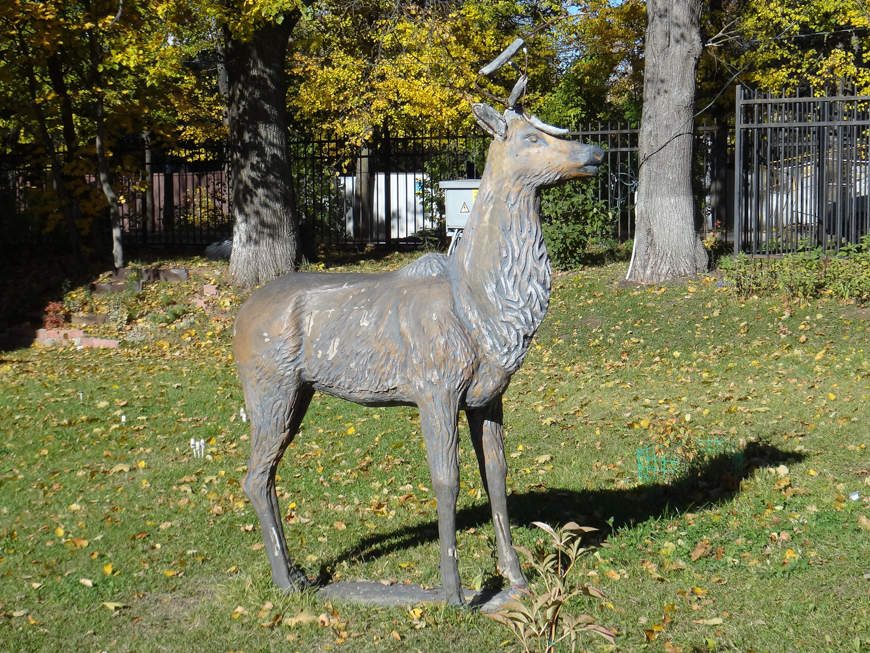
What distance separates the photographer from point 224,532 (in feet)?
19.2

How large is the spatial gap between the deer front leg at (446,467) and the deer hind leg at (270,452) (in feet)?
2.63

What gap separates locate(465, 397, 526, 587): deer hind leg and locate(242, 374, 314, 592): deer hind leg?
3.23 ft

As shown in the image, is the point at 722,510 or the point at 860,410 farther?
the point at 860,410

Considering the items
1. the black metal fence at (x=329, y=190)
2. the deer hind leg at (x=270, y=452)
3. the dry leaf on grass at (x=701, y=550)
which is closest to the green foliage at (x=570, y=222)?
the black metal fence at (x=329, y=190)

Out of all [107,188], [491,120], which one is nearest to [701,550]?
[491,120]

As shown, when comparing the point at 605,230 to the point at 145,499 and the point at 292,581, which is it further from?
the point at 292,581

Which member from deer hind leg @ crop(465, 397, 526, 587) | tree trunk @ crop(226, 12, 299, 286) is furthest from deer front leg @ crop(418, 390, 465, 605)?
tree trunk @ crop(226, 12, 299, 286)

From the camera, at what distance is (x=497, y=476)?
465cm

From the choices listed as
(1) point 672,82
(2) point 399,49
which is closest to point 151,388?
(1) point 672,82

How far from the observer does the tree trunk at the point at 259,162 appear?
558 inches

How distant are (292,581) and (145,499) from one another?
230 centimetres

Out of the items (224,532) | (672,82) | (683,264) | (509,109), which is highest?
(672,82)

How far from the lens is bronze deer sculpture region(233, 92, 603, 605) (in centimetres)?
425

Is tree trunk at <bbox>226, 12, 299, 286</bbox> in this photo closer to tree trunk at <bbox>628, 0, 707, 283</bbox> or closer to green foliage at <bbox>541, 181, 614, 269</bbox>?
green foliage at <bbox>541, 181, 614, 269</bbox>
